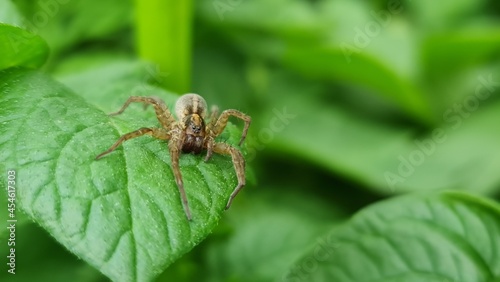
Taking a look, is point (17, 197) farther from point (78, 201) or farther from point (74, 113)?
point (74, 113)

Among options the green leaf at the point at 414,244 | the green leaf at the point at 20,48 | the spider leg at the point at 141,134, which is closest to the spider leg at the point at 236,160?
the spider leg at the point at 141,134

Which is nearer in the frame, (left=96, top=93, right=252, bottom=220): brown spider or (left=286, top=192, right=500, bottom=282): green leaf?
(left=96, top=93, right=252, bottom=220): brown spider

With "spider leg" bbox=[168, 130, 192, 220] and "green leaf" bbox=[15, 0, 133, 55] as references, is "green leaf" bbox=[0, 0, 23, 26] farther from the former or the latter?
"green leaf" bbox=[15, 0, 133, 55]

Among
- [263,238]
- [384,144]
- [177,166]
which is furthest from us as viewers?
[384,144]

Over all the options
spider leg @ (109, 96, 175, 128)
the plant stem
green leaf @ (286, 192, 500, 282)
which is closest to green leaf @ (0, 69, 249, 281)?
spider leg @ (109, 96, 175, 128)

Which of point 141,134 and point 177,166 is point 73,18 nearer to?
point 141,134

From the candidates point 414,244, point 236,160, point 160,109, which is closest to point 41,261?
point 160,109
